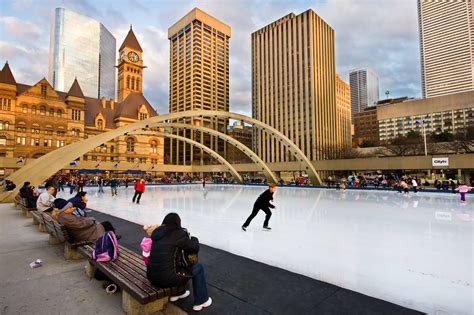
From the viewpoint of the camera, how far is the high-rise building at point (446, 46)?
147 m

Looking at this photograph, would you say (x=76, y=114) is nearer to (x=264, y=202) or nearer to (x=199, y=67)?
(x=264, y=202)

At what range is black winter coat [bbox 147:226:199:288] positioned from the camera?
2.63 meters

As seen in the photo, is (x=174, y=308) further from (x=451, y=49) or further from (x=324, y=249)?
(x=451, y=49)

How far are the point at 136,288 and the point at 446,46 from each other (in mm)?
210677

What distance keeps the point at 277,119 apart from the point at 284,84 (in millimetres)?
14541

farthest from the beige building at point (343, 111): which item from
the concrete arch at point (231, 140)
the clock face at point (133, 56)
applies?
the concrete arch at point (231, 140)

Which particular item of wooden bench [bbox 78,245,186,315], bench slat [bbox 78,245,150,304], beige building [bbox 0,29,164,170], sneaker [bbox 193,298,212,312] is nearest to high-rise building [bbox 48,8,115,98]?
beige building [bbox 0,29,164,170]

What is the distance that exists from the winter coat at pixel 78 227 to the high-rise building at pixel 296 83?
9538 centimetres

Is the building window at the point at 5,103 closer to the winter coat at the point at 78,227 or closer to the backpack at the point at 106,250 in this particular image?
the winter coat at the point at 78,227

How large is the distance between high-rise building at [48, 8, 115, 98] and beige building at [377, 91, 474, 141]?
137559 millimetres

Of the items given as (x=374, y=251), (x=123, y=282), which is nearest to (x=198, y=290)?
(x=123, y=282)

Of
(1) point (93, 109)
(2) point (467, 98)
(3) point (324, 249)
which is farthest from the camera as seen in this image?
(2) point (467, 98)

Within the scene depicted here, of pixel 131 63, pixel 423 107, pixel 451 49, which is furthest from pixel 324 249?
pixel 451 49

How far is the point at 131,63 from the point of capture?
279 feet
